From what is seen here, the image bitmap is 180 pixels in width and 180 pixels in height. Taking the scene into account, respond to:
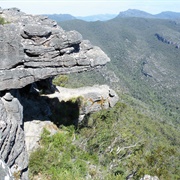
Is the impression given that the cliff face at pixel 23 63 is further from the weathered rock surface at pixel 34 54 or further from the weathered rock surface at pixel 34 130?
the weathered rock surface at pixel 34 130

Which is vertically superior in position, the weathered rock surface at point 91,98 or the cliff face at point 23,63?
the cliff face at point 23,63

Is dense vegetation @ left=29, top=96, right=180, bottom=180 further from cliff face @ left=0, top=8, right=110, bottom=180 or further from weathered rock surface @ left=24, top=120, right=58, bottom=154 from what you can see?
cliff face @ left=0, top=8, right=110, bottom=180

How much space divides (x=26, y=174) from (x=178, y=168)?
16.3m

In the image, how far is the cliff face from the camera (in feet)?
46.4

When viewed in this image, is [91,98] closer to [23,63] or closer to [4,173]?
[23,63]

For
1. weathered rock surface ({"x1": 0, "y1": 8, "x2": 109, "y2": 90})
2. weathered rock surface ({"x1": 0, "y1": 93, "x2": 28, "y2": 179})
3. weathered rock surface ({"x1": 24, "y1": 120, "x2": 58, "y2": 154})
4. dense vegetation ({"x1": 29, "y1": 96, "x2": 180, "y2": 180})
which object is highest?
weathered rock surface ({"x1": 0, "y1": 8, "x2": 109, "y2": 90})

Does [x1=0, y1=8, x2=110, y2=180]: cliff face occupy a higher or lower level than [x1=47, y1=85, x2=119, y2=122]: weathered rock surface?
Result: higher

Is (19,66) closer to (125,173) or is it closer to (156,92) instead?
(125,173)

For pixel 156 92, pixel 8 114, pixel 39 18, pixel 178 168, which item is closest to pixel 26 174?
pixel 8 114

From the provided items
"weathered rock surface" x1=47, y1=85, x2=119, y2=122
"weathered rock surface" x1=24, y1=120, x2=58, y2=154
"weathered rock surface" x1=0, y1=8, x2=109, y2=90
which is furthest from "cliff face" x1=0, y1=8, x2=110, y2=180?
"weathered rock surface" x1=47, y1=85, x2=119, y2=122

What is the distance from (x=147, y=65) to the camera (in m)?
189

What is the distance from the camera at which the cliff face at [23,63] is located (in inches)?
557

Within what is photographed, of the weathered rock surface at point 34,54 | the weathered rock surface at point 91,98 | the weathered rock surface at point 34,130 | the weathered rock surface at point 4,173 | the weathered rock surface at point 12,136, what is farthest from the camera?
the weathered rock surface at point 91,98

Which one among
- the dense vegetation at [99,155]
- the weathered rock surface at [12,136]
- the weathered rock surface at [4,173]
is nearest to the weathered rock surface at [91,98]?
the dense vegetation at [99,155]
